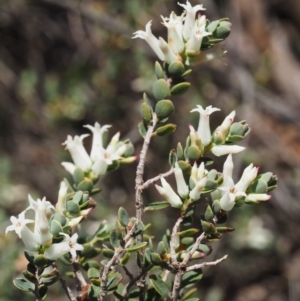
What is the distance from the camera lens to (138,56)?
11.4ft

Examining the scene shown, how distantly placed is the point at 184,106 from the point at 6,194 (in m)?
1.28

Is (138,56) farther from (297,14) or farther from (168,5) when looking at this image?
(297,14)

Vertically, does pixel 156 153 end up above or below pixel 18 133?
below

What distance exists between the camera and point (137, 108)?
3855 millimetres

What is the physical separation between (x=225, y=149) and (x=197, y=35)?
294 millimetres

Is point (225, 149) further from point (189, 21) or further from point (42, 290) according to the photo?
point (42, 290)

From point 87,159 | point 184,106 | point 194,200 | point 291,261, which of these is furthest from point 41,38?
point 194,200

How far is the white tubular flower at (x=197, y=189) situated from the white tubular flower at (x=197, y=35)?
0.38 meters

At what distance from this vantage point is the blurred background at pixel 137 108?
3.46 meters

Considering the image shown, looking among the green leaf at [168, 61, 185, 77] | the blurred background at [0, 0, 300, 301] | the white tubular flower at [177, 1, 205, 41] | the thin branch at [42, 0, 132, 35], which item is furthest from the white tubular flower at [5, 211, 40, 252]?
the thin branch at [42, 0, 132, 35]

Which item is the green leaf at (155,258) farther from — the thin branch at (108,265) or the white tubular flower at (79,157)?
the white tubular flower at (79,157)

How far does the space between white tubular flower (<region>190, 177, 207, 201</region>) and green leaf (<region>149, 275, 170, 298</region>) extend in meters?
0.20

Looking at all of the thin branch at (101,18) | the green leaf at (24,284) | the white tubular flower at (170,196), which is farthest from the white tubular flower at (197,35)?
the thin branch at (101,18)

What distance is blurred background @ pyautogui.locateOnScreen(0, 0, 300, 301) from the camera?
3.46m
